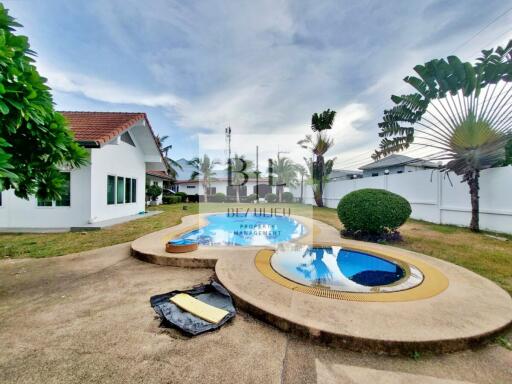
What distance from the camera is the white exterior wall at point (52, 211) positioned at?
9.65 meters

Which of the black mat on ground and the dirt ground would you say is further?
the black mat on ground

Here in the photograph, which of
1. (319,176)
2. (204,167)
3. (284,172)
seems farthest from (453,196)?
(204,167)

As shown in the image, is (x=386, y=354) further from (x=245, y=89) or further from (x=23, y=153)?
(x=245, y=89)

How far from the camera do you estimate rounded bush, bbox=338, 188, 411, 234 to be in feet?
24.2

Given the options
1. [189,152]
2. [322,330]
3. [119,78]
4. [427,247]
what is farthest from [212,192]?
[322,330]

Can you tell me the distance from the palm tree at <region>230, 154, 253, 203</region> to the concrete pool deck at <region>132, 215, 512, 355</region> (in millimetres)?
24931

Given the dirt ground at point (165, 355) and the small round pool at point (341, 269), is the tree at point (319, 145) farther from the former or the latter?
the dirt ground at point (165, 355)

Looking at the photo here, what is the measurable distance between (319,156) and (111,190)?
54.9ft

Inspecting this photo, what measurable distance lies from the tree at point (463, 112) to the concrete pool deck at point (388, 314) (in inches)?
255

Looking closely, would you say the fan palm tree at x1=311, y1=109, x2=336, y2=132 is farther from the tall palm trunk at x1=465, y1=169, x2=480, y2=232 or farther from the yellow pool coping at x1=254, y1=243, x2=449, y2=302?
the yellow pool coping at x1=254, y1=243, x2=449, y2=302

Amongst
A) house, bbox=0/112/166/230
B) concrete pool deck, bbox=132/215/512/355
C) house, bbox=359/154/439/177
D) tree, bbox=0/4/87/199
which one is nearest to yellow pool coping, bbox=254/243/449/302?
concrete pool deck, bbox=132/215/512/355

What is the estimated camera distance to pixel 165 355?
244cm

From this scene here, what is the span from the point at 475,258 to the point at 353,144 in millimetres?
18678

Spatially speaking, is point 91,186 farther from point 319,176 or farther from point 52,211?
point 319,176
